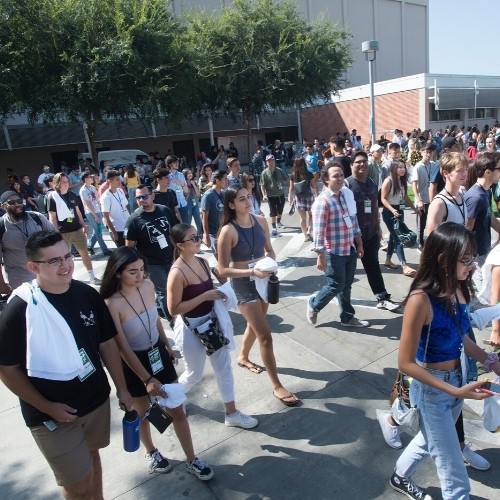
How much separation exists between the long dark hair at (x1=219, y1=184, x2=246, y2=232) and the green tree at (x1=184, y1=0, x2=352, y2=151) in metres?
20.2

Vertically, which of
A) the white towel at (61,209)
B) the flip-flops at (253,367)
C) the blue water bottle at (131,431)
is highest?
the white towel at (61,209)

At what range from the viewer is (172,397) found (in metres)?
2.68

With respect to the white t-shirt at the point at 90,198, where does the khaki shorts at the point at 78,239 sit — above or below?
below

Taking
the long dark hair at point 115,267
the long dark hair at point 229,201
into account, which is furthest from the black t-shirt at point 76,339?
the long dark hair at point 229,201

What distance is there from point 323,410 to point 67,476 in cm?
209

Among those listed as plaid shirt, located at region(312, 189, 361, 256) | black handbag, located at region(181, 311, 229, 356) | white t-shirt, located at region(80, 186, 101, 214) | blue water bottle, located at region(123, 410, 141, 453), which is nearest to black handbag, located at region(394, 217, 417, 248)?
plaid shirt, located at region(312, 189, 361, 256)

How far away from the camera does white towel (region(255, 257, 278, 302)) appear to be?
3527 mm

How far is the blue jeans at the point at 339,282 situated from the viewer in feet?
15.4

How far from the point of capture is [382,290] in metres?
Answer: 5.41

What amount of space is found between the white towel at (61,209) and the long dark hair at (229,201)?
13.6 feet

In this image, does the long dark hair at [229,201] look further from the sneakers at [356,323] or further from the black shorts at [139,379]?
the sneakers at [356,323]

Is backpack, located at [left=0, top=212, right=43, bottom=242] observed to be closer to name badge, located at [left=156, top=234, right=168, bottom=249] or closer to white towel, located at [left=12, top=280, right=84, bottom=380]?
name badge, located at [left=156, top=234, right=168, bottom=249]

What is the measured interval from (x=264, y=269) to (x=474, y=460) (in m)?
1.95

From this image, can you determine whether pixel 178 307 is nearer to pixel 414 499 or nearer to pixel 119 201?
pixel 414 499
